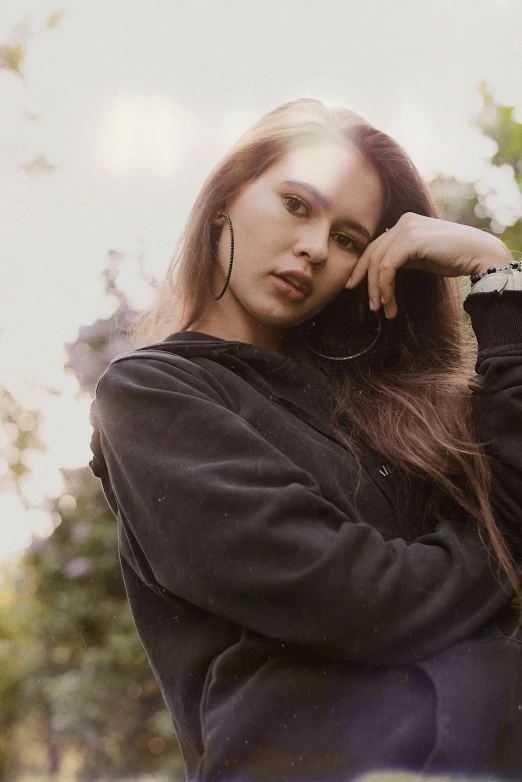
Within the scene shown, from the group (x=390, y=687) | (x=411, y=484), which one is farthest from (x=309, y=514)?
(x=411, y=484)

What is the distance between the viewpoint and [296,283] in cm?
153

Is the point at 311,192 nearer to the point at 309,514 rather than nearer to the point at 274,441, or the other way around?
the point at 274,441

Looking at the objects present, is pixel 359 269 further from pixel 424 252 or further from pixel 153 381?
pixel 153 381

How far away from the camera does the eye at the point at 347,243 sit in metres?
1.59

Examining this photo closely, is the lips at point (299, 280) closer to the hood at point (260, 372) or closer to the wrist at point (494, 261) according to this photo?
the hood at point (260, 372)

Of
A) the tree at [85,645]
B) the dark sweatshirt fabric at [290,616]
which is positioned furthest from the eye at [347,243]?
the tree at [85,645]

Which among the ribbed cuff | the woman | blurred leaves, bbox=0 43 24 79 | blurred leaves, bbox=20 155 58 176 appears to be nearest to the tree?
blurred leaves, bbox=20 155 58 176

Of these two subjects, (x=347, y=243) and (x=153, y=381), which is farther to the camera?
(x=347, y=243)

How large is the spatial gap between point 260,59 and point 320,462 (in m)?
1.32

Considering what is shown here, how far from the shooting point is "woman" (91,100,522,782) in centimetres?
105

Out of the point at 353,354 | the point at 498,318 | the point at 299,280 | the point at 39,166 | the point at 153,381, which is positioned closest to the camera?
the point at 153,381

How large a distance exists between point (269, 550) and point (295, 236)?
647 mm

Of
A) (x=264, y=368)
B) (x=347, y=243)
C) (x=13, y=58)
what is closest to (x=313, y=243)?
(x=347, y=243)

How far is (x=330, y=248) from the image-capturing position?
158 centimetres
